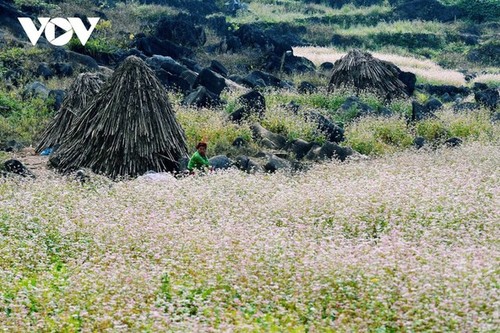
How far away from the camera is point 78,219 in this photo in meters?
11.7

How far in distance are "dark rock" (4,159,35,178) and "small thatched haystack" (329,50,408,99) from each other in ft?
48.1

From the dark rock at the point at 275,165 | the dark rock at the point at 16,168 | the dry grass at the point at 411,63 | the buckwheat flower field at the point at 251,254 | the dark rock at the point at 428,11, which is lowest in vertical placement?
the dark rock at the point at 428,11

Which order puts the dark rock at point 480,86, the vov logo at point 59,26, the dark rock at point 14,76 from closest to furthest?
the dark rock at point 14,76 < the vov logo at point 59,26 < the dark rock at point 480,86

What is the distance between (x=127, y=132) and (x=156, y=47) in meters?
18.6

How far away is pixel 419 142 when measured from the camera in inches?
842

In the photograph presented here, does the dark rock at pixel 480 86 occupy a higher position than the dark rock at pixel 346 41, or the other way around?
the dark rock at pixel 480 86

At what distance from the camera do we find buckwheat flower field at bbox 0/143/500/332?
7852 mm

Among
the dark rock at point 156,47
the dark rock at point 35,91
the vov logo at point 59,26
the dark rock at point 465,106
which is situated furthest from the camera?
the dark rock at point 156,47

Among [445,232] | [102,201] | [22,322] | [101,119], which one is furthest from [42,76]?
[22,322]

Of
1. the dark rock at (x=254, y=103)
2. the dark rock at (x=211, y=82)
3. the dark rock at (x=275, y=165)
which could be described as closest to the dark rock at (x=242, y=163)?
the dark rock at (x=275, y=165)

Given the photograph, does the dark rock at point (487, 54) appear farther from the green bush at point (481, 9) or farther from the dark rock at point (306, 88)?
the dark rock at point (306, 88)

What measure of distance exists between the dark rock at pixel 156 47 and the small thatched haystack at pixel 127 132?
56.3 feet

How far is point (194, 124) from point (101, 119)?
159 inches

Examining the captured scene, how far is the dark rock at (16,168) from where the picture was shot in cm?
1612
